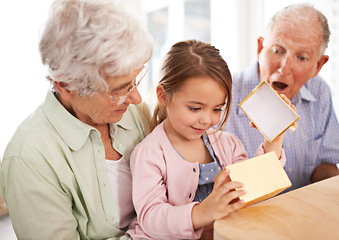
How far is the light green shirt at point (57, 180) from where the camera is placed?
1.08 m

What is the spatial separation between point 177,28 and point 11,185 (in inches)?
108

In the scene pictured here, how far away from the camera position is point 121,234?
128cm

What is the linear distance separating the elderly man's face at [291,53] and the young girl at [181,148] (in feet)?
1.41

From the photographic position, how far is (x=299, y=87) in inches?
67.4

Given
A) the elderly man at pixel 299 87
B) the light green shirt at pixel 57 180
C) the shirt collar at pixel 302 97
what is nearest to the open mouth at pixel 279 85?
the elderly man at pixel 299 87

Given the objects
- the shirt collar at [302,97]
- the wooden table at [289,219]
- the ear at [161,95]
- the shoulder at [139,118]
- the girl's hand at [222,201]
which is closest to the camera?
the wooden table at [289,219]

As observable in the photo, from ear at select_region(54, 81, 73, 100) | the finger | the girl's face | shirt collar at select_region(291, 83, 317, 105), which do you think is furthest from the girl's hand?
shirt collar at select_region(291, 83, 317, 105)

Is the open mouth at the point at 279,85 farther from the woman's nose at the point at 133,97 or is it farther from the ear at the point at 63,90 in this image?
the ear at the point at 63,90

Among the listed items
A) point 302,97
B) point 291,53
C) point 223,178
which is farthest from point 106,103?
point 302,97

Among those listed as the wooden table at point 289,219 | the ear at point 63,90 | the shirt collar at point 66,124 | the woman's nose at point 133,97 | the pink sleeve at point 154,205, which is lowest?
the pink sleeve at point 154,205

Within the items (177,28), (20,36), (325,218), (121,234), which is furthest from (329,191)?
(177,28)

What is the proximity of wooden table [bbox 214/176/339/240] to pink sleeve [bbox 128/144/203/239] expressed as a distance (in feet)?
0.64

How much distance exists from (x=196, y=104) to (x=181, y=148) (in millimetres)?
221

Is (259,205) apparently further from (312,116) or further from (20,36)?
(20,36)
